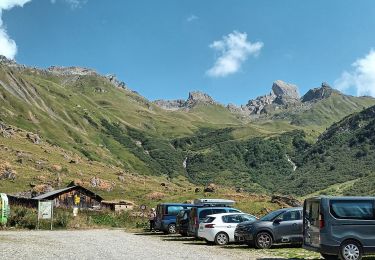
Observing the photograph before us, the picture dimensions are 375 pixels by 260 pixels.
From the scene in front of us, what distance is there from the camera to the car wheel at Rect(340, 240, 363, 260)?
16.4m

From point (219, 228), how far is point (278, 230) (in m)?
3.78

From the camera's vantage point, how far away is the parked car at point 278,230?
22477 mm

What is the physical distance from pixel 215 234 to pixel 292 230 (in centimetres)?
437

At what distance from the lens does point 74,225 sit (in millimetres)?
41781

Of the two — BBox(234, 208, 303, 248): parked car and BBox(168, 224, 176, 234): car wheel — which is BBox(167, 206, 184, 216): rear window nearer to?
BBox(168, 224, 176, 234): car wheel

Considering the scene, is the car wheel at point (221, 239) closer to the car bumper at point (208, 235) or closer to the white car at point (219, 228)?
the white car at point (219, 228)

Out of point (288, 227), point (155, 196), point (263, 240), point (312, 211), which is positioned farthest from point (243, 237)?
point (155, 196)

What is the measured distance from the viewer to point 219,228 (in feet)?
83.5

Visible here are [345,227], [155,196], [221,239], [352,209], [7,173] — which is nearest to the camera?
[345,227]

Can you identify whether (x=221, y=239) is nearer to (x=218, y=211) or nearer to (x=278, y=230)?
(x=218, y=211)

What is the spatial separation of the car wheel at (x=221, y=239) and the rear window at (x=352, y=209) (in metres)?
9.50

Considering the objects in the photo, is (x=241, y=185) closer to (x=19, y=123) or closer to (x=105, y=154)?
(x=105, y=154)

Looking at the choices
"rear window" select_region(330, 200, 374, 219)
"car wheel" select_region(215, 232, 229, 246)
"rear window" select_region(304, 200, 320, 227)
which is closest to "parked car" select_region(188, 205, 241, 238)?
"car wheel" select_region(215, 232, 229, 246)

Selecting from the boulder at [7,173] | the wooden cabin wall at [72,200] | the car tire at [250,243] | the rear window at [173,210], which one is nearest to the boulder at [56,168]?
the boulder at [7,173]
